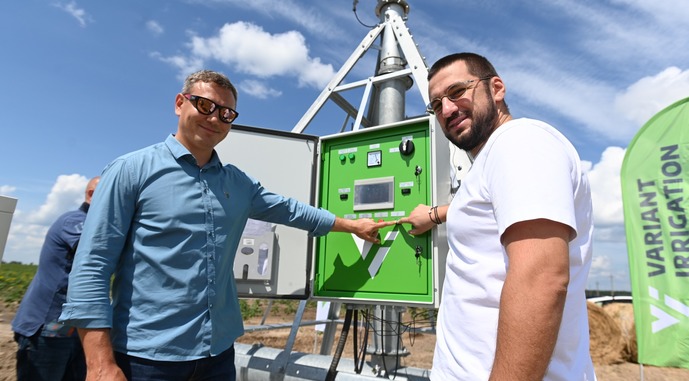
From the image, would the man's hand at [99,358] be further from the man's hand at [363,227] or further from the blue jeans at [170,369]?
the man's hand at [363,227]

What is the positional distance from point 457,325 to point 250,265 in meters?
2.22

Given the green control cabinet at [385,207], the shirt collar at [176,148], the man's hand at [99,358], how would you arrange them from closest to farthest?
the man's hand at [99,358]
the shirt collar at [176,148]
the green control cabinet at [385,207]

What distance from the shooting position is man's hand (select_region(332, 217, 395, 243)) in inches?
115

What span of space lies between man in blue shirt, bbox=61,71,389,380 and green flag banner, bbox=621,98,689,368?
4951 mm

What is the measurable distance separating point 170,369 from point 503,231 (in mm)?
1433

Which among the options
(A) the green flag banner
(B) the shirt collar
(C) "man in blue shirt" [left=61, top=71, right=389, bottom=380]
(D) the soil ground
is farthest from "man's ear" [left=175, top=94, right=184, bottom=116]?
(A) the green flag banner

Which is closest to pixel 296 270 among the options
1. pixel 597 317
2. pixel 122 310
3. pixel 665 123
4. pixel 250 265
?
pixel 250 265

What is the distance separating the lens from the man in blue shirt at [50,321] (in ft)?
10.1

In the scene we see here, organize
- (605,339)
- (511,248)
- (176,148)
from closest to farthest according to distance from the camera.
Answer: (511,248), (176,148), (605,339)

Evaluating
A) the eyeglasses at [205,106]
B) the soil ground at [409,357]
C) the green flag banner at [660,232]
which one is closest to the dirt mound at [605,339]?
the soil ground at [409,357]

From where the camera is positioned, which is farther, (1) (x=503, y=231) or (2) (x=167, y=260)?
(2) (x=167, y=260)

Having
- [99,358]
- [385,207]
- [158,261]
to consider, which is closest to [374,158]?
[385,207]

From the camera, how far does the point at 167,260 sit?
1748 mm

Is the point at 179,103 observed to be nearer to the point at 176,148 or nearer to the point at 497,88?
the point at 176,148
